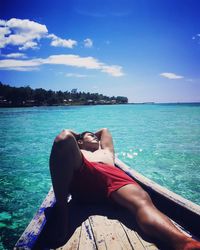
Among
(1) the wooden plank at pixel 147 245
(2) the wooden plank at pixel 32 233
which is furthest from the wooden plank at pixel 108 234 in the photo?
(2) the wooden plank at pixel 32 233

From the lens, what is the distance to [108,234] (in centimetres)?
239

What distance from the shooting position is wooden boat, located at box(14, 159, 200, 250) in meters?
2.20

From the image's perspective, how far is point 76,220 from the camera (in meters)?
2.71

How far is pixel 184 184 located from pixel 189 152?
14.2ft

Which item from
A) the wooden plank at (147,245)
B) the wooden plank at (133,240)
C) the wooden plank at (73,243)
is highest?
the wooden plank at (147,245)

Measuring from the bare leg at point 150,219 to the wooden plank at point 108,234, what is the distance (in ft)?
0.79

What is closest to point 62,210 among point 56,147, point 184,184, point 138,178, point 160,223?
point 56,147

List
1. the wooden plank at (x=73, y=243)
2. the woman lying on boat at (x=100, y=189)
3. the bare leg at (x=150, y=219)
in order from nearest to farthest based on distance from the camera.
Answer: the bare leg at (x=150, y=219)
the woman lying on boat at (x=100, y=189)
the wooden plank at (x=73, y=243)

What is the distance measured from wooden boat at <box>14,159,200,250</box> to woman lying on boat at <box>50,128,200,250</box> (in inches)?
5.9

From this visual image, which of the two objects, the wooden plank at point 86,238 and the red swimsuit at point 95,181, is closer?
the wooden plank at point 86,238

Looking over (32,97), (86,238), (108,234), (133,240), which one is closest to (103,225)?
(108,234)

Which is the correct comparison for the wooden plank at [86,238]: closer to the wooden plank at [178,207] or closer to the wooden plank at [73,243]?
the wooden plank at [73,243]

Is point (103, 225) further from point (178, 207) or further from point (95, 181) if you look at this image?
point (178, 207)

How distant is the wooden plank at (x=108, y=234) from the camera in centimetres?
220
